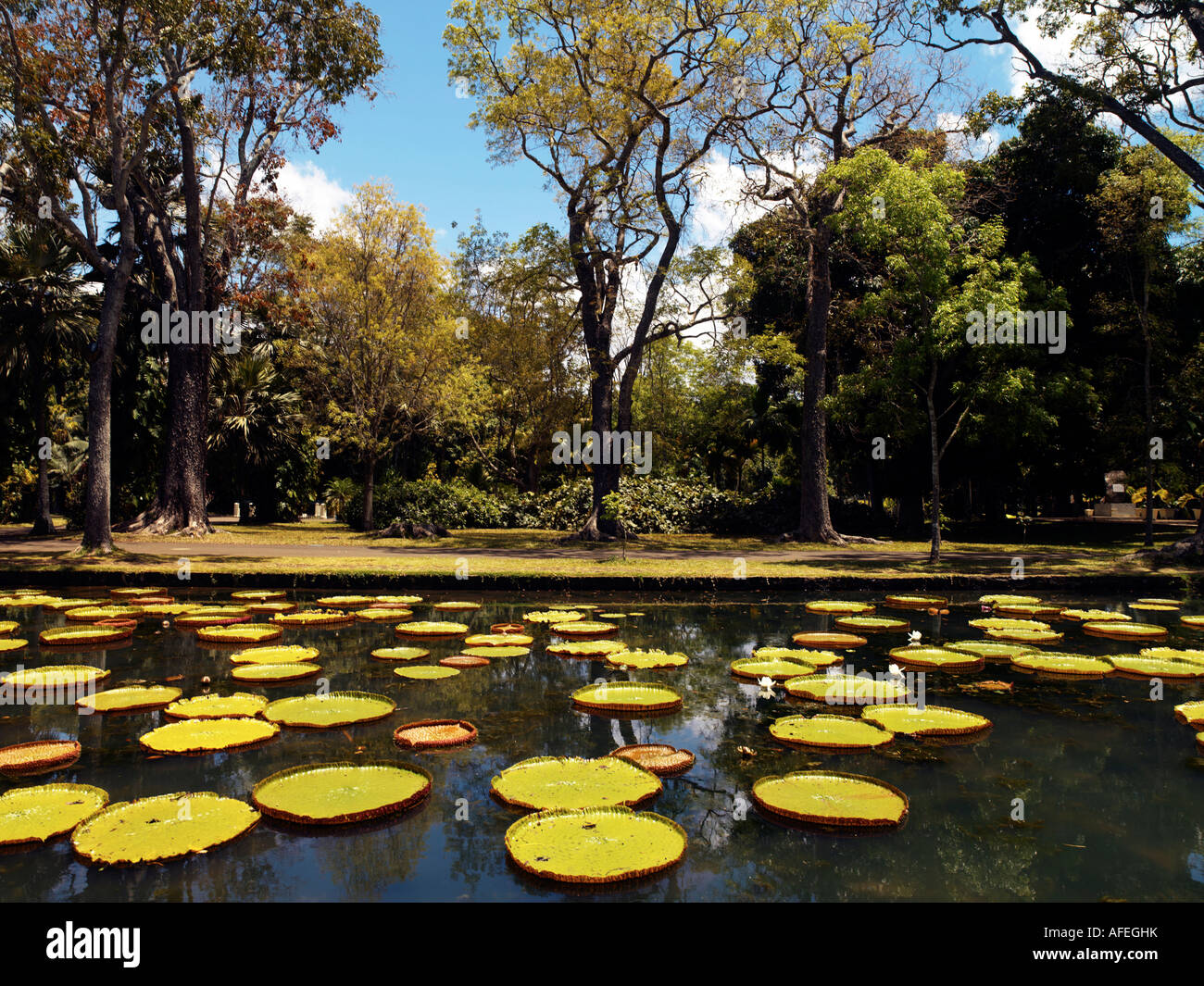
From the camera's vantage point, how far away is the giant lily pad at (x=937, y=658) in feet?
21.4

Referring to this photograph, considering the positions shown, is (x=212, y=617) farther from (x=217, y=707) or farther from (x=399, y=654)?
(x=217, y=707)

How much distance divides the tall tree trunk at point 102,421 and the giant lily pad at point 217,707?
9.96 meters

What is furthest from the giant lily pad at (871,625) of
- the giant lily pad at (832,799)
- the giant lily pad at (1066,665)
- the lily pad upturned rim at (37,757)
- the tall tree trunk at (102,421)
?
the tall tree trunk at (102,421)

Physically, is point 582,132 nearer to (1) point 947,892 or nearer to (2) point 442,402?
(2) point 442,402

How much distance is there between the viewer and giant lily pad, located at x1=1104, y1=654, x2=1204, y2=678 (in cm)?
626

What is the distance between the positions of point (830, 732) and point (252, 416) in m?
23.3

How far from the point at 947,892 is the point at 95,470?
49.7 ft

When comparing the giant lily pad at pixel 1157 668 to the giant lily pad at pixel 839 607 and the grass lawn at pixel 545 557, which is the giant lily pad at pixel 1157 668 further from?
the grass lawn at pixel 545 557

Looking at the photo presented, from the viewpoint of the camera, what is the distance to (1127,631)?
25.7ft

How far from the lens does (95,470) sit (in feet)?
44.0

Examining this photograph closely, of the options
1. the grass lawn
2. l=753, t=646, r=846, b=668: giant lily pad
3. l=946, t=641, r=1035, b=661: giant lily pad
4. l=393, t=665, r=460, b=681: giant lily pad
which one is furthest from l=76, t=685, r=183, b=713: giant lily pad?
l=946, t=641, r=1035, b=661: giant lily pad
